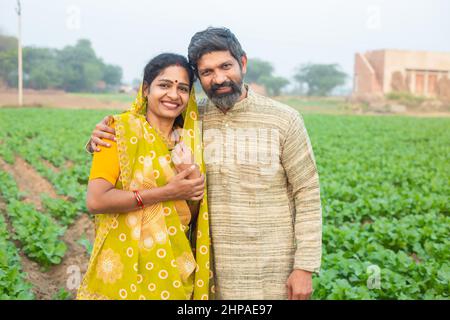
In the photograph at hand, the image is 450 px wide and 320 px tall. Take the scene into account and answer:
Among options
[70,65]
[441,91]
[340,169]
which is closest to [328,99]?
[441,91]

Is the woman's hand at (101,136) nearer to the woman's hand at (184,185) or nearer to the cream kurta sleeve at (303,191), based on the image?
the woman's hand at (184,185)

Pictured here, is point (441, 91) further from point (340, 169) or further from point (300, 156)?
point (300, 156)

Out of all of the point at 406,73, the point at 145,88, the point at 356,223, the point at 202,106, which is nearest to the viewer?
the point at 145,88

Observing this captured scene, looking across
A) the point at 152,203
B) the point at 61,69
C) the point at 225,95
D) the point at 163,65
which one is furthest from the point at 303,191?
the point at 61,69

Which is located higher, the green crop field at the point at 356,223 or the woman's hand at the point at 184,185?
the woman's hand at the point at 184,185

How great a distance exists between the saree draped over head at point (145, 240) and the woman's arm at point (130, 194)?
6 centimetres

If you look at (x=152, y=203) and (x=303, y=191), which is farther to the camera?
(x=303, y=191)

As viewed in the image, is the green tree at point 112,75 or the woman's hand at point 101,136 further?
the green tree at point 112,75

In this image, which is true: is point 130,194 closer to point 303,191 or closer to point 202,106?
point 202,106

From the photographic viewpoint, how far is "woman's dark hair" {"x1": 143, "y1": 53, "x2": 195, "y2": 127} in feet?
8.19

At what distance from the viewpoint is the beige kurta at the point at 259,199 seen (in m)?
2.56

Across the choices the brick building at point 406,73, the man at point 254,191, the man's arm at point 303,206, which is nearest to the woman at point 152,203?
the man at point 254,191

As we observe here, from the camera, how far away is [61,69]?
57062 mm

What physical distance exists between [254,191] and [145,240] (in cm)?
56
